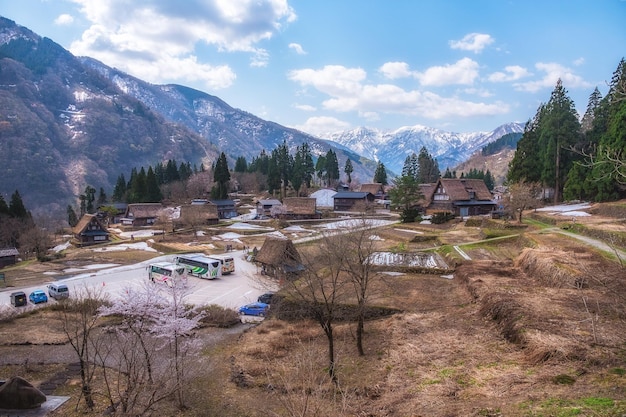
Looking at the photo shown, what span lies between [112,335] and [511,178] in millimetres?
51384

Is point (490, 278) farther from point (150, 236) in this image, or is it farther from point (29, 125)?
point (29, 125)

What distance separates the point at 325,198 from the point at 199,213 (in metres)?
30.2

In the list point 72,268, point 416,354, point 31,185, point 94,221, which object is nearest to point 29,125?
point 31,185

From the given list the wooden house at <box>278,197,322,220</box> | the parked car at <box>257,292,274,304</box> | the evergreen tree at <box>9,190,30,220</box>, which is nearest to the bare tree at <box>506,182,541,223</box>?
the parked car at <box>257,292,274,304</box>

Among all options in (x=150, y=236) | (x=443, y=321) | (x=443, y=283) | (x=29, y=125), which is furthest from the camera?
(x=29, y=125)

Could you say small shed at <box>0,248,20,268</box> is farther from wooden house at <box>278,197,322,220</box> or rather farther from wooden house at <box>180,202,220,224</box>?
wooden house at <box>278,197,322,220</box>

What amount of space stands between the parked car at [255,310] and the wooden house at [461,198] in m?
41.6

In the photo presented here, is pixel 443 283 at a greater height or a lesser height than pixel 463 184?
lesser

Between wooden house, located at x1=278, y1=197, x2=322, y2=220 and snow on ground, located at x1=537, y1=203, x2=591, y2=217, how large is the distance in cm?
3535

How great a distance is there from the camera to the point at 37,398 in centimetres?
1233

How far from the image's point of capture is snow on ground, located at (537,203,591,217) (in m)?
37.7

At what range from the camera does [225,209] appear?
7506 centimetres

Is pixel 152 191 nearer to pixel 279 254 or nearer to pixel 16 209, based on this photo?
pixel 16 209

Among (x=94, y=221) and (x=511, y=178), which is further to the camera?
(x=94, y=221)
